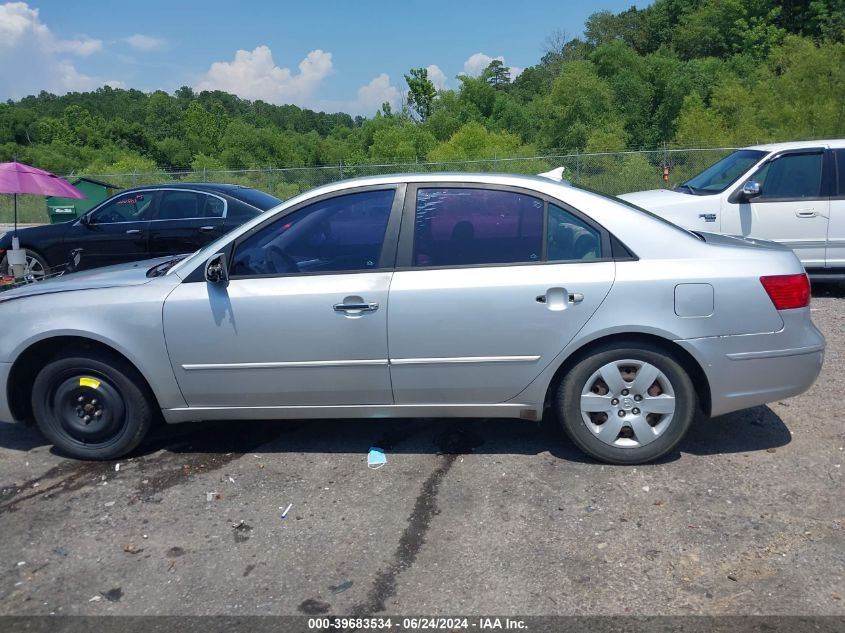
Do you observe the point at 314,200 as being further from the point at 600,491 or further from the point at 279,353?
the point at 600,491

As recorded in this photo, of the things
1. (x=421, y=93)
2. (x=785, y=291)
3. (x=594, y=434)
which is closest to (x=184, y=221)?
(x=594, y=434)

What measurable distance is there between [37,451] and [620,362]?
3708 millimetres

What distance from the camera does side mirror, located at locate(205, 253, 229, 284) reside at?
14.7 feet

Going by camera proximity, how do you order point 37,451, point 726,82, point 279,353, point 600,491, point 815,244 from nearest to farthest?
point 600,491, point 279,353, point 37,451, point 815,244, point 726,82

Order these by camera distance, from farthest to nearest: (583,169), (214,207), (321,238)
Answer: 1. (583,169)
2. (214,207)
3. (321,238)

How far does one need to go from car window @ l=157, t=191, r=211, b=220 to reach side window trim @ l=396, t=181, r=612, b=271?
20.6 feet

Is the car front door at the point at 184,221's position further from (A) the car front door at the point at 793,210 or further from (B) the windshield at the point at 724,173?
(A) the car front door at the point at 793,210

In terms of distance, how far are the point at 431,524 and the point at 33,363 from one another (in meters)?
2.73

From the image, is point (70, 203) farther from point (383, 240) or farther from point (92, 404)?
point (383, 240)

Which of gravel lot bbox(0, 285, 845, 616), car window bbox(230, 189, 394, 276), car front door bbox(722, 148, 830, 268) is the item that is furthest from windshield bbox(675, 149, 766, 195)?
car window bbox(230, 189, 394, 276)

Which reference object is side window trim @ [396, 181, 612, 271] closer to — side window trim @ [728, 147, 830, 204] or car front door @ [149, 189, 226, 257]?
side window trim @ [728, 147, 830, 204]

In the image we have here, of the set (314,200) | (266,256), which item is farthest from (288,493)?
(314,200)

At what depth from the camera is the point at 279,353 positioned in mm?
4461

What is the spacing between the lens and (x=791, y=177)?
903 centimetres
